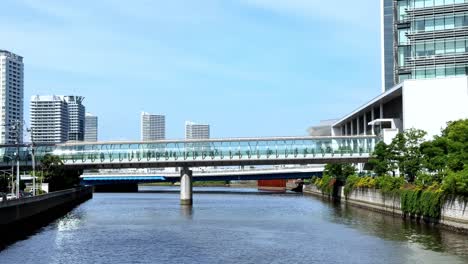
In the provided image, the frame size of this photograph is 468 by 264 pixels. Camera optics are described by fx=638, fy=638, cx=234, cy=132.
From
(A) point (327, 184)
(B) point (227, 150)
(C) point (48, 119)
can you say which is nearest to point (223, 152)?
(B) point (227, 150)

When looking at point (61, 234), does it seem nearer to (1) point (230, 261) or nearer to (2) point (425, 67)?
(1) point (230, 261)

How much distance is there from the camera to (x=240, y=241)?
49719mm

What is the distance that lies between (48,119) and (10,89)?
120ft

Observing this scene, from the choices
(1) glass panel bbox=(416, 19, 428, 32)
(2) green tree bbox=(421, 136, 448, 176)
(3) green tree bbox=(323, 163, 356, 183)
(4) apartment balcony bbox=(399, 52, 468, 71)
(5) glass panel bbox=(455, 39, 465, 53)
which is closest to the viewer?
(2) green tree bbox=(421, 136, 448, 176)

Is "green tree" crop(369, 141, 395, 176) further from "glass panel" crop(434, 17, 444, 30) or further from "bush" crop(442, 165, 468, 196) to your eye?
"bush" crop(442, 165, 468, 196)

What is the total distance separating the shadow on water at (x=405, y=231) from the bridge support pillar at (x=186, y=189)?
33.9 m

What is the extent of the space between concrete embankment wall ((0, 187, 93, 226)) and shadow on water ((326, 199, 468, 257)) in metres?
31.5

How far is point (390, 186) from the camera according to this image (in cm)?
7750

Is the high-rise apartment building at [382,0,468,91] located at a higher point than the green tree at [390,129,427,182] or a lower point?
higher

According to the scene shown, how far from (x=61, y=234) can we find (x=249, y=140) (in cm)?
4848

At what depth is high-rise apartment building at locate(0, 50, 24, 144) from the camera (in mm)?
119319

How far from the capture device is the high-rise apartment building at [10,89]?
119 meters

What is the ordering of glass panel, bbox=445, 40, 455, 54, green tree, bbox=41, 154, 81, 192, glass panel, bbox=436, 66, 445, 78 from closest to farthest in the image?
glass panel, bbox=445, 40, 455, 54, glass panel, bbox=436, 66, 445, 78, green tree, bbox=41, 154, 81, 192

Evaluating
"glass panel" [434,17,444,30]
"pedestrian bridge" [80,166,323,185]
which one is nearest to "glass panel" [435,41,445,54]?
"glass panel" [434,17,444,30]
